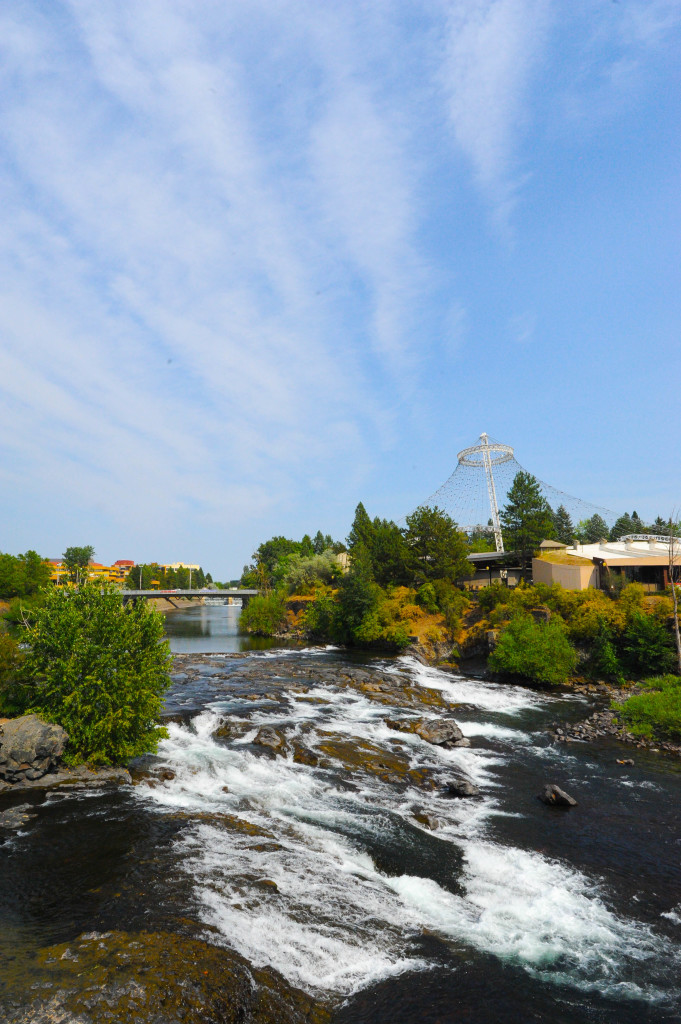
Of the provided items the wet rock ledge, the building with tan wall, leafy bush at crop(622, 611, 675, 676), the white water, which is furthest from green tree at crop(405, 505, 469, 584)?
the wet rock ledge

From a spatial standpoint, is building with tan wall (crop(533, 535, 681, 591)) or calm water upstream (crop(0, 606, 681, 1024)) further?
building with tan wall (crop(533, 535, 681, 591))

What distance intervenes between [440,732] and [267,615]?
2463 inches

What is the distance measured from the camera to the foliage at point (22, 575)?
356ft

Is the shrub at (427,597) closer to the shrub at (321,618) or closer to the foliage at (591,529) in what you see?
the shrub at (321,618)

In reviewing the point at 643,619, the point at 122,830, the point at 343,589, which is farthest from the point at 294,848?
the point at 343,589

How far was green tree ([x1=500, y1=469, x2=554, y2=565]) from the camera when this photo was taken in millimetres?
77000

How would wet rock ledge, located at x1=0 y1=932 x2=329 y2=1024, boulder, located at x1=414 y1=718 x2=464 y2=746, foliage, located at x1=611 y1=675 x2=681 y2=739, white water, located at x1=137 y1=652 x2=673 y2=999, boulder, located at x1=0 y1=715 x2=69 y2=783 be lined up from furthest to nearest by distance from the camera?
foliage, located at x1=611 y1=675 x2=681 y2=739 < boulder, located at x1=414 y1=718 x2=464 y2=746 < boulder, located at x1=0 y1=715 x2=69 y2=783 < white water, located at x1=137 y1=652 x2=673 y2=999 < wet rock ledge, located at x1=0 y1=932 x2=329 y2=1024

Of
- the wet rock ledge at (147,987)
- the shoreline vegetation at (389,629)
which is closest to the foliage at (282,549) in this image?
the shoreline vegetation at (389,629)

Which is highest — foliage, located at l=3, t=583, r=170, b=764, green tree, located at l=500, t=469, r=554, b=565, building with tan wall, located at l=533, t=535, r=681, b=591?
green tree, located at l=500, t=469, r=554, b=565

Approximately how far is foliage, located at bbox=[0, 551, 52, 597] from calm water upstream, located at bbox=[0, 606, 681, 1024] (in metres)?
100

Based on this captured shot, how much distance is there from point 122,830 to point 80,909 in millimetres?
4441

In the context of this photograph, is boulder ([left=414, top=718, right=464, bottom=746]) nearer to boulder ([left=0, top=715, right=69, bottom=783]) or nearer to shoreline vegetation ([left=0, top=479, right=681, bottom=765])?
shoreline vegetation ([left=0, top=479, right=681, bottom=765])

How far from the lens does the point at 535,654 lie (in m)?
45.5

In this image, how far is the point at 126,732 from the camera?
866 inches
